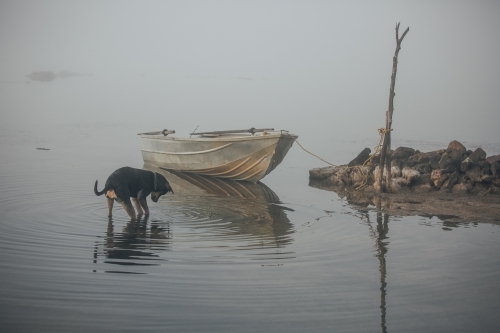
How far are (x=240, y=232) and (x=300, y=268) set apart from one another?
2.38 metres

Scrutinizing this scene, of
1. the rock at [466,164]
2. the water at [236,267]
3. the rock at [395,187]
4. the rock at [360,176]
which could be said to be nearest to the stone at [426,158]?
the rock at [466,164]

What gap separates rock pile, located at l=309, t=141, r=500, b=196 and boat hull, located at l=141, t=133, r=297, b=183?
5.92 ft

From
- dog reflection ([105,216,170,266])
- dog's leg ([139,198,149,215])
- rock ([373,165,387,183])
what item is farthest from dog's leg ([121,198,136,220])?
rock ([373,165,387,183])

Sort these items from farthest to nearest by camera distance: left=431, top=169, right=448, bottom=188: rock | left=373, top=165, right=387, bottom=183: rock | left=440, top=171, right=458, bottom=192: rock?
left=373, top=165, right=387, bottom=183: rock
left=431, top=169, right=448, bottom=188: rock
left=440, top=171, right=458, bottom=192: rock

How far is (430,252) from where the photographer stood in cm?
1023

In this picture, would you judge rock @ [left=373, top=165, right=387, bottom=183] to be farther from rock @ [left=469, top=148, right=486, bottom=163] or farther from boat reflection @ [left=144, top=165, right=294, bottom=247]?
boat reflection @ [left=144, top=165, right=294, bottom=247]

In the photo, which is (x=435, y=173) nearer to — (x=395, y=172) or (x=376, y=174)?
(x=395, y=172)

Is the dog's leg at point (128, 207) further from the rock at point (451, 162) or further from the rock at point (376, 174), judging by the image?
the rock at point (451, 162)

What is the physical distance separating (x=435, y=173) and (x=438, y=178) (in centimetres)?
18

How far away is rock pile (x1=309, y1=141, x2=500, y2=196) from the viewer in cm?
1595

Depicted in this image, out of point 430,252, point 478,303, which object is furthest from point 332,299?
point 430,252

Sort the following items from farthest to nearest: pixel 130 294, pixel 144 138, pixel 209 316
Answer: pixel 144 138
pixel 130 294
pixel 209 316

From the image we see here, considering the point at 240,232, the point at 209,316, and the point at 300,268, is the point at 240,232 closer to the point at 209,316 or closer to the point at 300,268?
the point at 300,268

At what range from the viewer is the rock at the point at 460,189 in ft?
52.3
